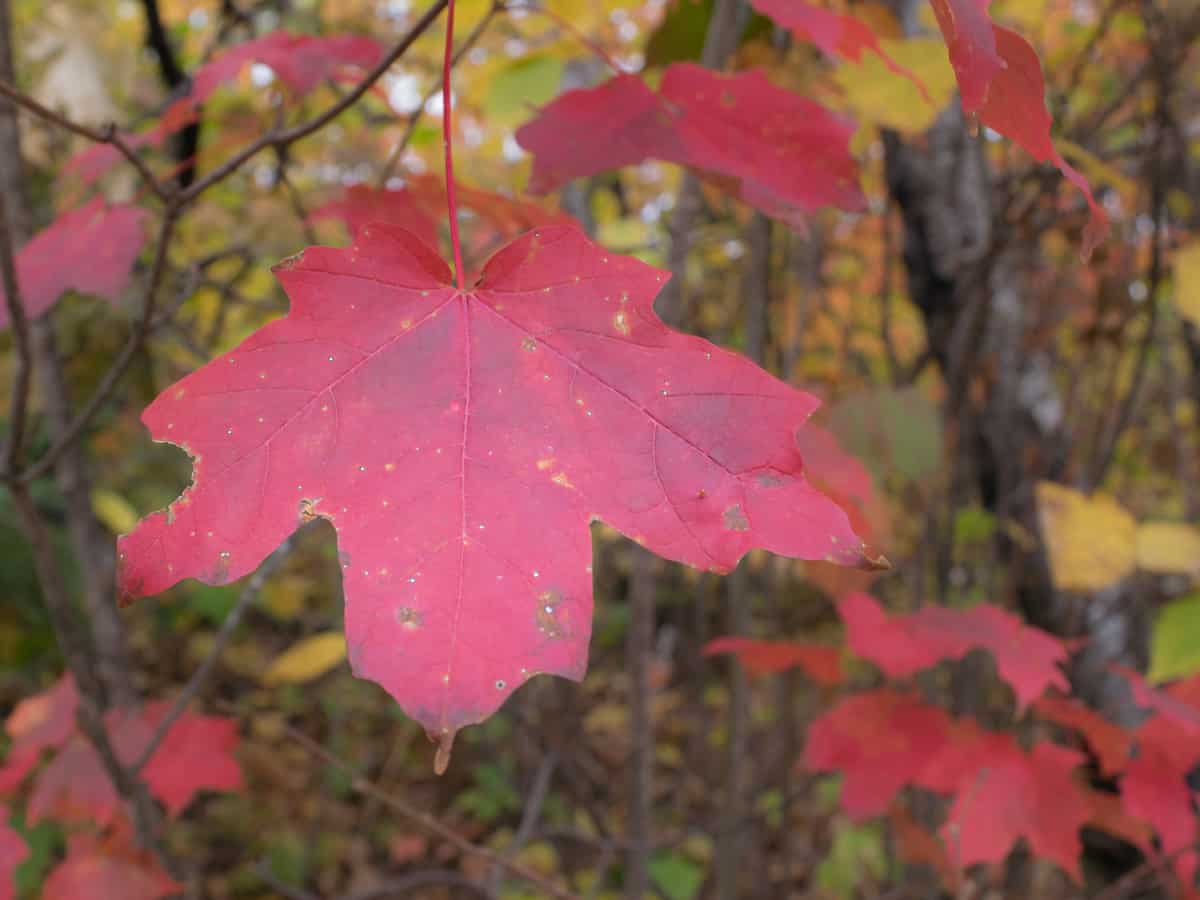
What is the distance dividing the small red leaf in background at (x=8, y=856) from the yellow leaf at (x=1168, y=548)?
1722 mm

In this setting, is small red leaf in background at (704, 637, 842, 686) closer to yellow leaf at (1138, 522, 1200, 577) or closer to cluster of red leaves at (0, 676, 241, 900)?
yellow leaf at (1138, 522, 1200, 577)

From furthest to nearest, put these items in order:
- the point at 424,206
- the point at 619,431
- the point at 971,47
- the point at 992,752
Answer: the point at 992,752 < the point at 424,206 < the point at 619,431 < the point at 971,47

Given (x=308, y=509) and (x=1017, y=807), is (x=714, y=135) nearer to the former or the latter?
(x=308, y=509)

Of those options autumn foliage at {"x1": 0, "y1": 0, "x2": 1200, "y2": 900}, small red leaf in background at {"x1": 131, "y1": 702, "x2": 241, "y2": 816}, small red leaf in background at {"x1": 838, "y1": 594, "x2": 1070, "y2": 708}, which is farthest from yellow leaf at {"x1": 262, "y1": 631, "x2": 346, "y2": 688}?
small red leaf in background at {"x1": 838, "y1": 594, "x2": 1070, "y2": 708}

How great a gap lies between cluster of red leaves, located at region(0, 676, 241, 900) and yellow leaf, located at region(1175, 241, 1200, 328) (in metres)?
1.74

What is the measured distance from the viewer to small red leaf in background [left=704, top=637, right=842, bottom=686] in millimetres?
1435

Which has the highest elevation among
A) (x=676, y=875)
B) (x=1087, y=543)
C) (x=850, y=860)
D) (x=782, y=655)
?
(x=1087, y=543)

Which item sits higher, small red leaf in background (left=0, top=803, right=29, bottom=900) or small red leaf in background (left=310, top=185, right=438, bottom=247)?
small red leaf in background (left=310, top=185, right=438, bottom=247)

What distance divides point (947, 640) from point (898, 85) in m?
0.84

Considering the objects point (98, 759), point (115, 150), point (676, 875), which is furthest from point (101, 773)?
point (676, 875)

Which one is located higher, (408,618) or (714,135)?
(714,135)

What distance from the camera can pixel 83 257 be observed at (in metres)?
1.07

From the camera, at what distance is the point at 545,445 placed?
2.21ft

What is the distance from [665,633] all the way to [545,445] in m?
4.09
